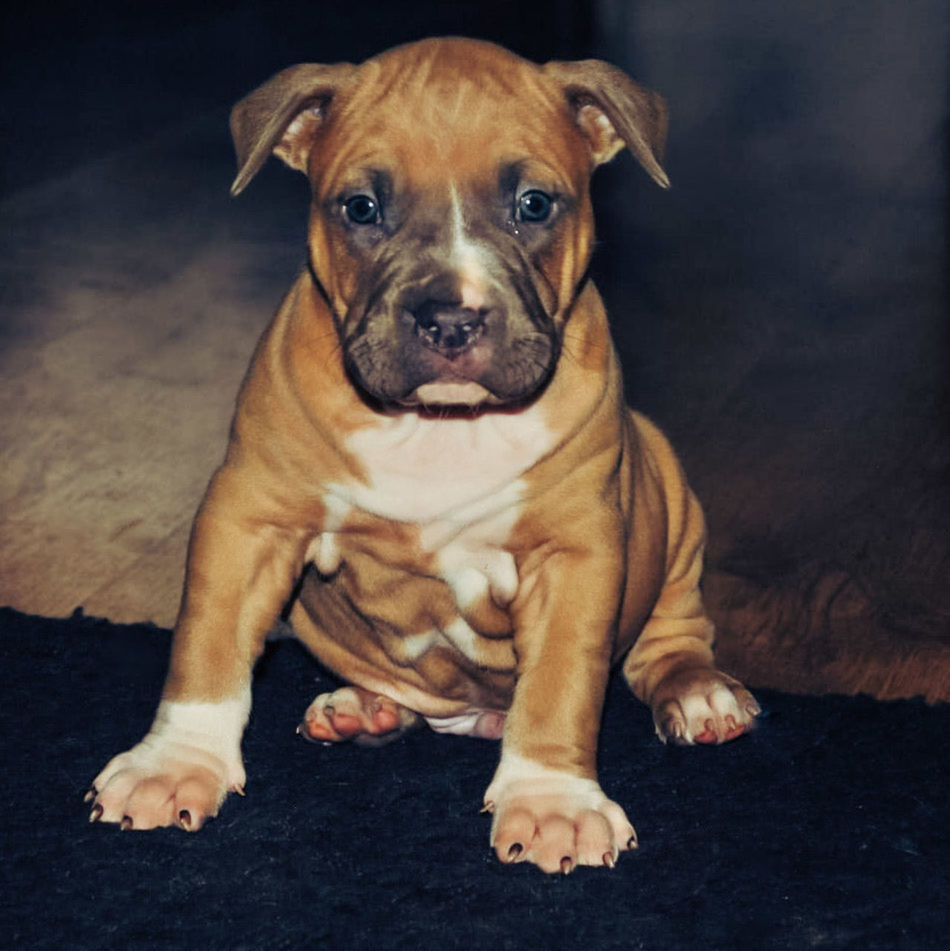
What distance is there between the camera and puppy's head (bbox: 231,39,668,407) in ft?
8.50

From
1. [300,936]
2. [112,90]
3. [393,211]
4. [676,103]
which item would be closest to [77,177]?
[112,90]

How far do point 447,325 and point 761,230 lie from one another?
4.56m

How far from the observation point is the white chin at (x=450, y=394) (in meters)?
2.65

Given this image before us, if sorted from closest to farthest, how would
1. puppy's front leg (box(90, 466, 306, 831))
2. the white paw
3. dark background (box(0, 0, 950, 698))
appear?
puppy's front leg (box(90, 466, 306, 831)) → the white paw → dark background (box(0, 0, 950, 698))

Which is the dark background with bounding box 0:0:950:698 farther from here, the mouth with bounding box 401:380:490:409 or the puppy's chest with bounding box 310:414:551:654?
the mouth with bounding box 401:380:490:409

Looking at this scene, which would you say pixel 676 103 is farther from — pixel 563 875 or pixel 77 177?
pixel 563 875

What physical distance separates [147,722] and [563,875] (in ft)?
2.97

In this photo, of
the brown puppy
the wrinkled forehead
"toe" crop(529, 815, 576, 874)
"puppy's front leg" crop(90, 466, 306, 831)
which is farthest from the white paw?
the wrinkled forehead

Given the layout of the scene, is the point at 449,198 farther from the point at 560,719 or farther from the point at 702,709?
the point at 702,709

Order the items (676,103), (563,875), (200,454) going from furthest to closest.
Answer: (676,103)
(200,454)
(563,875)

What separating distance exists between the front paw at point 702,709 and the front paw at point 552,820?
44 centimetres

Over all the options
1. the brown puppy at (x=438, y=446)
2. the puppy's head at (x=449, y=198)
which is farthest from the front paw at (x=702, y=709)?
the puppy's head at (x=449, y=198)

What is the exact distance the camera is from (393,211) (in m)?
2.70

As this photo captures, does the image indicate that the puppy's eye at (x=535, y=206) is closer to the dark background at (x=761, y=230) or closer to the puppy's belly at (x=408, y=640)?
the puppy's belly at (x=408, y=640)
